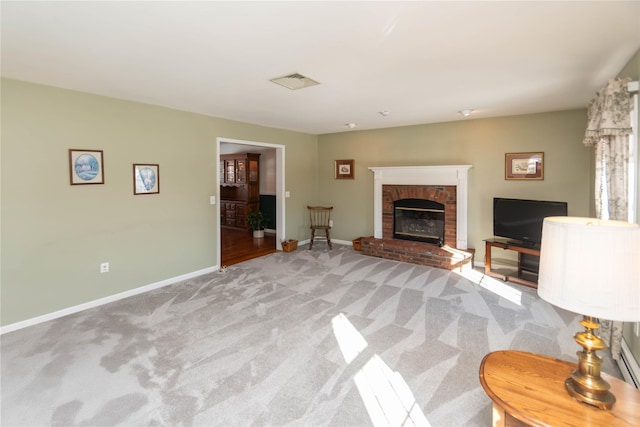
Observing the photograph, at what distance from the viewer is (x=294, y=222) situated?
649cm

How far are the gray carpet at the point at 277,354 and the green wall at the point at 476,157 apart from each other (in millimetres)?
1526

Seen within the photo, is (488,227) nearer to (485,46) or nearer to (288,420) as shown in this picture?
(485,46)

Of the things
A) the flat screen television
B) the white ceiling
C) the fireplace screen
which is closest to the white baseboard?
the white ceiling

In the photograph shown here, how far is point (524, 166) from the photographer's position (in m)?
4.63

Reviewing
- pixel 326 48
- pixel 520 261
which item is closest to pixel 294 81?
pixel 326 48

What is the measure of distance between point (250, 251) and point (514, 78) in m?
4.95

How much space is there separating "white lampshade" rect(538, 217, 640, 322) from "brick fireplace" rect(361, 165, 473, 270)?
3.84m

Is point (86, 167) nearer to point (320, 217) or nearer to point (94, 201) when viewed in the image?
point (94, 201)

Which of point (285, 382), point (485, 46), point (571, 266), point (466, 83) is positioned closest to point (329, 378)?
point (285, 382)

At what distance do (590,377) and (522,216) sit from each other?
3516 mm

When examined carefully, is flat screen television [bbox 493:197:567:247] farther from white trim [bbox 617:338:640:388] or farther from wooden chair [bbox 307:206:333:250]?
wooden chair [bbox 307:206:333:250]

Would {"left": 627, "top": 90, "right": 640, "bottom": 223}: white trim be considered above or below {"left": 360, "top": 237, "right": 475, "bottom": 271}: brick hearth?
above

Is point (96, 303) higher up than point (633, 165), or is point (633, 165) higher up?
point (633, 165)

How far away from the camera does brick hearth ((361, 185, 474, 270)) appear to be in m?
4.93
